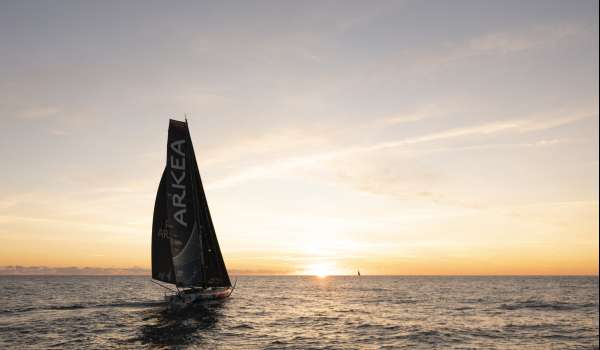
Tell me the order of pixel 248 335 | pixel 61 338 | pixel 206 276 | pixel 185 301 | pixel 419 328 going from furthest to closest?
1. pixel 206 276
2. pixel 185 301
3. pixel 419 328
4. pixel 248 335
5. pixel 61 338

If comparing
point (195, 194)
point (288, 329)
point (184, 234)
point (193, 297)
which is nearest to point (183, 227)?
point (184, 234)

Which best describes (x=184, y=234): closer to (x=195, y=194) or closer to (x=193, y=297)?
(x=195, y=194)

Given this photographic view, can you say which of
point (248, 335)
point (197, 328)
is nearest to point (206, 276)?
point (197, 328)

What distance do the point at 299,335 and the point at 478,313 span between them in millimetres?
31125

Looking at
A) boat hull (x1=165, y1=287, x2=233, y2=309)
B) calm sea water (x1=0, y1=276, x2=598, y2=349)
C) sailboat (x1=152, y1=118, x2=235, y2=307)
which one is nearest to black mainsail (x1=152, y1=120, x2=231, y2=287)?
sailboat (x1=152, y1=118, x2=235, y2=307)

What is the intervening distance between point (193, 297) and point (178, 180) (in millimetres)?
13576

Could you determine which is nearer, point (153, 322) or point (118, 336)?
point (118, 336)

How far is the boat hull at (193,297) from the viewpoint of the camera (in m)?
50.2

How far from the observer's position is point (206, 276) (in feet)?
181

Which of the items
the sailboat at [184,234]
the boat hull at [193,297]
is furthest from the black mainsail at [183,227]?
the boat hull at [193,297]

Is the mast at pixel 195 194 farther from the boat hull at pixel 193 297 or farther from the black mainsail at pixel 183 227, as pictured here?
the boat hull at pixel 193 297

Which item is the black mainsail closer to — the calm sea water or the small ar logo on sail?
the small ar logo on sail

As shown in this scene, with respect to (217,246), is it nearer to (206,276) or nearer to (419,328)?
(206,276)

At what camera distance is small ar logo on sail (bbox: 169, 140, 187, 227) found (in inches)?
1986
